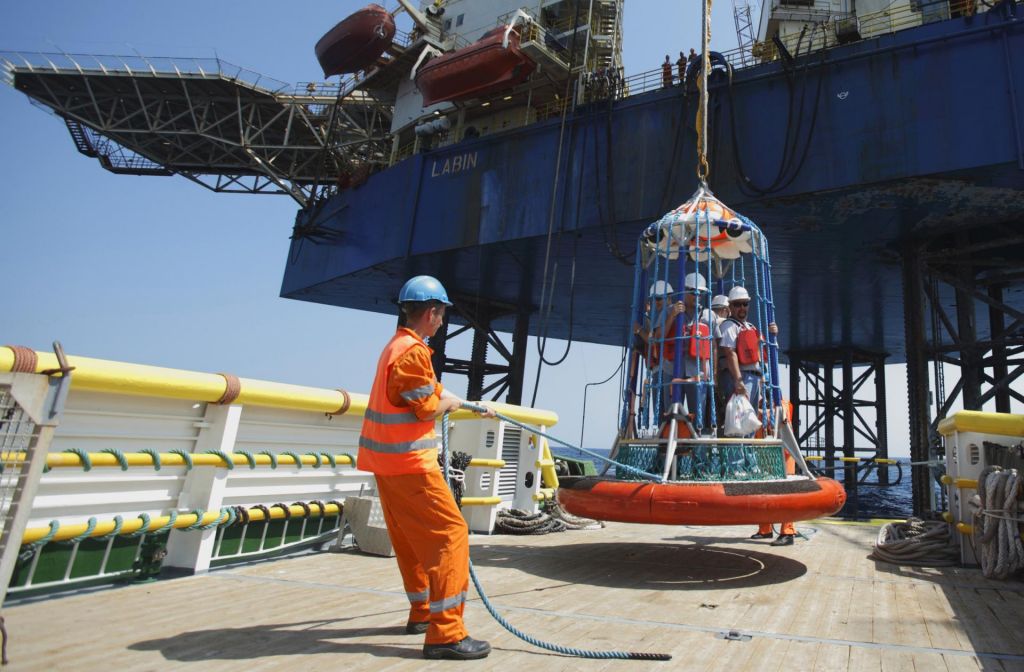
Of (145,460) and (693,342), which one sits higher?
(693,342)

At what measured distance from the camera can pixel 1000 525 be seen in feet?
17.1

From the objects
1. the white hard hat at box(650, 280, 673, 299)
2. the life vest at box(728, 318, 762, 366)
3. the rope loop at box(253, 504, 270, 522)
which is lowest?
the rope loop at box(253, 504, 270, 522)

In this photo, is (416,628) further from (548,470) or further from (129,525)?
(548,470)

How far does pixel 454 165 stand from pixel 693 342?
1330 centimetres

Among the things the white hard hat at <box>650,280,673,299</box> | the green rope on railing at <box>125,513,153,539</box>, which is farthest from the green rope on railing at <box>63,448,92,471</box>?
the white hard hat at <box>650,280,673,299</box>

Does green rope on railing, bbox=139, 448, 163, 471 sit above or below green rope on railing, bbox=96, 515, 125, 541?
above

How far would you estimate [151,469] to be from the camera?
4012mm

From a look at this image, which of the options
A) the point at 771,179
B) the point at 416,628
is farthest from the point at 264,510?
the point at 771,179

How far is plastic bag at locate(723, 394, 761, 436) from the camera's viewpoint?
18.1 feet

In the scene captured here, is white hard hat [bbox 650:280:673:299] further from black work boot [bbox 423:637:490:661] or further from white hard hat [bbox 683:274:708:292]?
black work boot [bbox 423:637:490:661]

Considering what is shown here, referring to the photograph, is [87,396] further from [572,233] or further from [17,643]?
[572,233]

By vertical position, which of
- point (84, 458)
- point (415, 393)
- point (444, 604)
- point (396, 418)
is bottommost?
point (444, 604)

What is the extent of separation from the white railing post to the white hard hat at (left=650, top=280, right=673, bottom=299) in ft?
12.7

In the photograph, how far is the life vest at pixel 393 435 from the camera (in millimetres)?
Result: 3090
